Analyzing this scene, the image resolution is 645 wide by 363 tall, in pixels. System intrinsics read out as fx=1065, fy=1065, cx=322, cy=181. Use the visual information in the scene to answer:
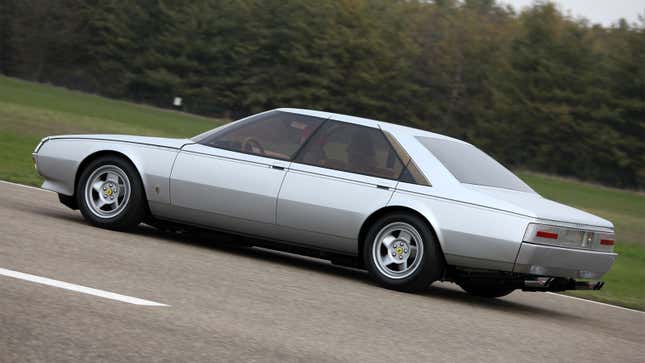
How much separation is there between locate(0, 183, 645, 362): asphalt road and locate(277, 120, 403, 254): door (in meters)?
0.38

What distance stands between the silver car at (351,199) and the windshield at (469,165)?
0.02 metres

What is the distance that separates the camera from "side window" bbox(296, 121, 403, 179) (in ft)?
28.8

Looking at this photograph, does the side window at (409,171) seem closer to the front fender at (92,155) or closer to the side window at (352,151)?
the side window at (352,151)

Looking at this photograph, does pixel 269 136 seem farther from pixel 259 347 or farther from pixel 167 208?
pixel 259 347

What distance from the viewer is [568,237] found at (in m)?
8.23

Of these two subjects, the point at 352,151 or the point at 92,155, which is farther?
the point at 92,155

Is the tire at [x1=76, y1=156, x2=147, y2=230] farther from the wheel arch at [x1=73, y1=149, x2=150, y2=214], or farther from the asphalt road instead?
the asphalt road

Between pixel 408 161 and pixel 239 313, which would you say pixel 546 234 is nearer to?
pixel 408 161

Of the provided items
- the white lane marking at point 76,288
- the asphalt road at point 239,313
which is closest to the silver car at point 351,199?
the asphalt road at point 239,313

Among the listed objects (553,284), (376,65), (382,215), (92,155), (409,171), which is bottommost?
(553,284)

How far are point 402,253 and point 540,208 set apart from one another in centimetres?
113

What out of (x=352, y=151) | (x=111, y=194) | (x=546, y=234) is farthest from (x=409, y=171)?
(x=111, y=194)

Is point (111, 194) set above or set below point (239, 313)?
above

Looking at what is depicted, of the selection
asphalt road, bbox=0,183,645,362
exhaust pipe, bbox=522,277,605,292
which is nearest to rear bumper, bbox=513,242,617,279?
exhaust pipe, bbox=522,277,605,292
